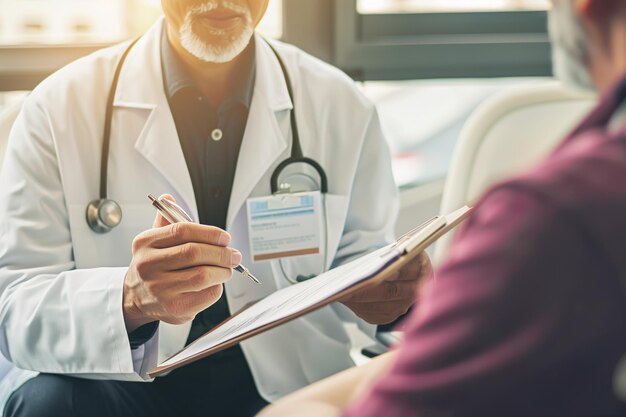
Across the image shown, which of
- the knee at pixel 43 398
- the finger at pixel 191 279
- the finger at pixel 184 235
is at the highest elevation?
the finger at pixel 184 235

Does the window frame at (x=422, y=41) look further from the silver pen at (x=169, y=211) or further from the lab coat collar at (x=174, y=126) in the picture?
the silver pen at (x=169, y=211)

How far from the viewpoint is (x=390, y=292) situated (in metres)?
1.20

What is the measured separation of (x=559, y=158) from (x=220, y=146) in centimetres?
89

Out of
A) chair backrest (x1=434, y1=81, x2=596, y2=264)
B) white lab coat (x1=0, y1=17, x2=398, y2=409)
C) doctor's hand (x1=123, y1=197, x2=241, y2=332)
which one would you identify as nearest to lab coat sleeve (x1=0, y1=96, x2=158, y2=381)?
white lab coat (x1=0, y1=17, x2=398, y2=409)

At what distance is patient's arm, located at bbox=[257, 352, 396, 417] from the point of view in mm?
818

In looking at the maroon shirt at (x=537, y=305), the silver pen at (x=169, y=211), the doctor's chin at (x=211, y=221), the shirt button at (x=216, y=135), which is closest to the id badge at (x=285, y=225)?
the doctor's chin at (x=211, y=221)

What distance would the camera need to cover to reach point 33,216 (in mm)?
1211

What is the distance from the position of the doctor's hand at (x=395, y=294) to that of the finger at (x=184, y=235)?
0.22 m

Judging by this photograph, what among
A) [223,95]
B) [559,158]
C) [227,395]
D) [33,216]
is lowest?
[227,395]

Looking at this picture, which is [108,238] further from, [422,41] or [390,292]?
[422,41]

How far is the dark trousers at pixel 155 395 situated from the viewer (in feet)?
3.72

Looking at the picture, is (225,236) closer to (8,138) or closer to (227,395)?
(227,395)

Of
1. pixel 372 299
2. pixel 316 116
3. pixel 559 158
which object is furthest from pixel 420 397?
pixel 316 116

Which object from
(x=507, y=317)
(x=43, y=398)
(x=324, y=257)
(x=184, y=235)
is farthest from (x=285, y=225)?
(x=507, y=317)
